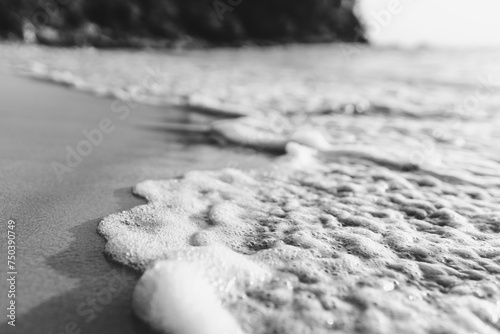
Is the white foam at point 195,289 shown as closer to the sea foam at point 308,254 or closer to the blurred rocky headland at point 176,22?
the sea foam at point 308,254

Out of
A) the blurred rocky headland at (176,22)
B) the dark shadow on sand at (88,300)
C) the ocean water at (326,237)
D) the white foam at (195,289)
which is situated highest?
the blurred rocky headland at (176,22)

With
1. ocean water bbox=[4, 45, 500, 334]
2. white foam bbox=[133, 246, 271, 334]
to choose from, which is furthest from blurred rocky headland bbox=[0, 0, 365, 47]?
white foam bbox=[133, 246, 271, 334]

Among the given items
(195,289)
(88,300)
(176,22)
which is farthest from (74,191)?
(176,22)

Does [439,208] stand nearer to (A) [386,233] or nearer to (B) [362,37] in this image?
(A) [386,233]

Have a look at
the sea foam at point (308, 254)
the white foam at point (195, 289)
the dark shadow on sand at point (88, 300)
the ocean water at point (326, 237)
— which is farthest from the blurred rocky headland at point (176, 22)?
the white foam at point (195, 289)

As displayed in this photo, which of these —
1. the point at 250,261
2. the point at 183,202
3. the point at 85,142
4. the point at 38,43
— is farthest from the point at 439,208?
the point at 38,43

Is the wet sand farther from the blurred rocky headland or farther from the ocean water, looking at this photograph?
the blurred rocky headland
